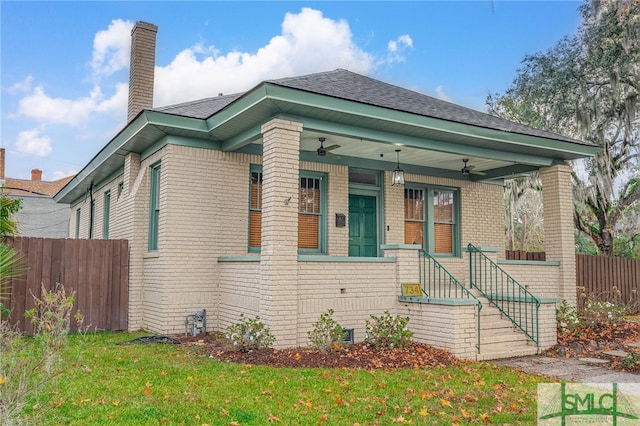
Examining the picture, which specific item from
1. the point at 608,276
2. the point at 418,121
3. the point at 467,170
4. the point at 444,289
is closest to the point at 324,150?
the point at 418,121

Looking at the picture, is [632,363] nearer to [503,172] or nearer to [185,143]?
[503,172]

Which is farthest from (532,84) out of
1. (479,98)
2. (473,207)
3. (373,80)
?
(373,80)

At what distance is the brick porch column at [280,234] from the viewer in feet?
25.7

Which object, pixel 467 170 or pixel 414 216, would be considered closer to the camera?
pixel 467 170

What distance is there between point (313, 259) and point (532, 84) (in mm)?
13366

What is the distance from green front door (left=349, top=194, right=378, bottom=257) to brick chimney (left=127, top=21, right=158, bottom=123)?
223 inches

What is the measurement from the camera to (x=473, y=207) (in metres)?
13.3

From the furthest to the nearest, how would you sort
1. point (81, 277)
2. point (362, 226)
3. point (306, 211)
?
point (362, 226), point (306, 211), point (81, 277)

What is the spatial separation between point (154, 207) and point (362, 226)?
183 inches

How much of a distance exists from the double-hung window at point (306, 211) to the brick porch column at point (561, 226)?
5269 millimetres

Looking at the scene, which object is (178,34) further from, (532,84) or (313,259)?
(532,84)

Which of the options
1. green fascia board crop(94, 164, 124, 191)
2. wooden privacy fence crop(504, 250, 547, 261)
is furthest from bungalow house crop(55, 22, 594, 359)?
wooden privacy fence crop(504, 250, 547, 261)

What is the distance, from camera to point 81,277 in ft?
33.8

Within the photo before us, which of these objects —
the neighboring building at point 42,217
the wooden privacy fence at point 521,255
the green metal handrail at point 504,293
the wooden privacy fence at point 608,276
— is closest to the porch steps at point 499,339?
the green metal handrail at point 504,293
